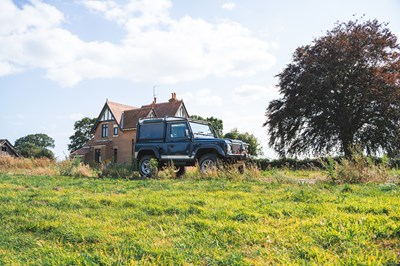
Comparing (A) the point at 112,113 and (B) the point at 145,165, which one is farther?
(A) the point at 112,113

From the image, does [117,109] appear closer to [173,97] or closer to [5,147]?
[173,97]

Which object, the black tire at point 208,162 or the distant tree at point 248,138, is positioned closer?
the black tire at point 208,162

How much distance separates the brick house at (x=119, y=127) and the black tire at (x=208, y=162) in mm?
25806

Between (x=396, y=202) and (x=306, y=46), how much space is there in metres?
22.3

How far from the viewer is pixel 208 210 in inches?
210

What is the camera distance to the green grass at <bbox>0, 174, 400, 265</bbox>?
3395 millimetres

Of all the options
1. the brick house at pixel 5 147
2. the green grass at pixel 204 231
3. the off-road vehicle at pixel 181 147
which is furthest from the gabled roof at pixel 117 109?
the green grass at pixel 204 231

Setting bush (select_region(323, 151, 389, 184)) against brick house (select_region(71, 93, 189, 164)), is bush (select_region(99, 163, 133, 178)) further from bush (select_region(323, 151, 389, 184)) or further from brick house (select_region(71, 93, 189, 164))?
brick house (select_region(71, 93, 189, 164))

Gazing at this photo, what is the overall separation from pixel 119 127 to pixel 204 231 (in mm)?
36814

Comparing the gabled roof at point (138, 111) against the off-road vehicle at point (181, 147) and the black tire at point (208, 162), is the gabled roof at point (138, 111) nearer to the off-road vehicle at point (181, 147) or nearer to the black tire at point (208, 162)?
the off-road vehicle at point (181, 147)

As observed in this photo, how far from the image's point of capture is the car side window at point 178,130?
13387 millimetres

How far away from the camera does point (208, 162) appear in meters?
12.5

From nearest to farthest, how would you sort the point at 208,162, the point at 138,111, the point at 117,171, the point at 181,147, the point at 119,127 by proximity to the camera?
the point at 208,162 < the point at 181,147 < the point at 117,171 < the point at 119,127 < the point at 138,111

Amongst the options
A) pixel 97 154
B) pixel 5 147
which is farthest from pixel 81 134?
pixel 97 154
